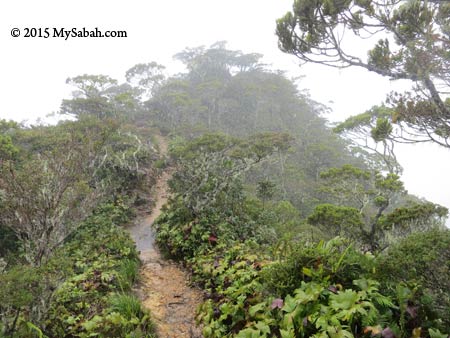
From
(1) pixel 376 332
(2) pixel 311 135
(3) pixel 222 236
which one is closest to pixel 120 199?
(3) pixel 222 236

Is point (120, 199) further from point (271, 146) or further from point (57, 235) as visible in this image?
point (57, 235)

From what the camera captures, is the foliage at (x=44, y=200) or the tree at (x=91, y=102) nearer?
the foliage at (x=44, y=200)

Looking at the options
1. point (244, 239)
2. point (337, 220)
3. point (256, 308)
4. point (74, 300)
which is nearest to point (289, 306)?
point (256, 308)

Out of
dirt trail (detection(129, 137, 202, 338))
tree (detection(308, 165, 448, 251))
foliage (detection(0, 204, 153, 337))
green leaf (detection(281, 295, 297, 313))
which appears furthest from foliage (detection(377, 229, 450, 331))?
foliage (detection(0, 204, 153, 337))

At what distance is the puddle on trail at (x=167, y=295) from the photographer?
4.16 meters

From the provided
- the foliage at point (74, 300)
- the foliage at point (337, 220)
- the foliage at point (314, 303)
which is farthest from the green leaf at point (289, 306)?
the foliage at point (337, 220)

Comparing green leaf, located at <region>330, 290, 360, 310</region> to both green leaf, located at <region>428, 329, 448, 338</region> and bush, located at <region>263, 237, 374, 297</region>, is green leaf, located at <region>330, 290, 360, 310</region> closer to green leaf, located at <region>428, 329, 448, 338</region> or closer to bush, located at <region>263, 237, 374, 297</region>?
bush, located at <region>263, 237, 374, 297</region>

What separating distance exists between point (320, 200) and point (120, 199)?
12237mm

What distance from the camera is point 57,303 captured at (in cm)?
426

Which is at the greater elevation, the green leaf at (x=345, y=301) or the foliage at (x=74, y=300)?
the green leaf at (x=345, y=301)

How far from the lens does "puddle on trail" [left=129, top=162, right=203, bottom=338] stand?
4.16 meters

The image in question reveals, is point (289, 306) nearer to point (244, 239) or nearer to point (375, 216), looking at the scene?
point (244, 239)

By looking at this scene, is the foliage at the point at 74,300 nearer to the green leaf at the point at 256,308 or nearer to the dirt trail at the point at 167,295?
the dirt trail at the point at 167,295

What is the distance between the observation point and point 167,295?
520cm
